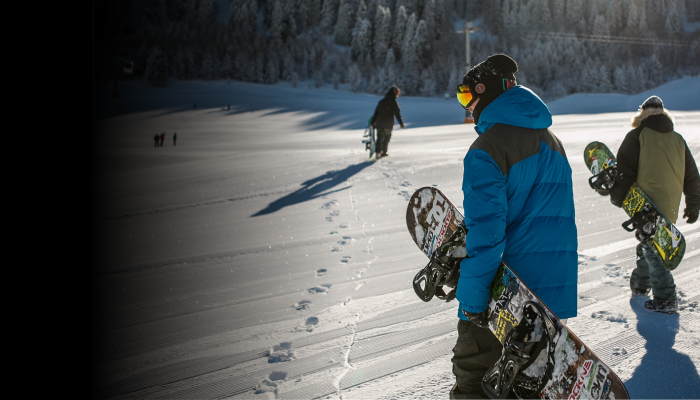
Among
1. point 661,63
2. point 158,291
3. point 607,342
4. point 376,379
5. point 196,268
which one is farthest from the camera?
point 661,63

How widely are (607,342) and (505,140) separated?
1.88 metres

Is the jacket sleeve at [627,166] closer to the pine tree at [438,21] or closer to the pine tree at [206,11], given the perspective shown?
the pine tree at [438,21]

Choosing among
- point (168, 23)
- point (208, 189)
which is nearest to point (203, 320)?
point (208, 189)

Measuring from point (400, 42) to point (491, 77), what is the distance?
6752cm

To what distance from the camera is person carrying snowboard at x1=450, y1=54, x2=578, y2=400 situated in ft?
5.26

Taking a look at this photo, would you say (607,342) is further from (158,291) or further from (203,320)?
(158,291)

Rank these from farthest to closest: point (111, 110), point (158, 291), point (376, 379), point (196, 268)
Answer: point (111, 110) < point (196, 268) < point (158, 291) < point (376, 379)

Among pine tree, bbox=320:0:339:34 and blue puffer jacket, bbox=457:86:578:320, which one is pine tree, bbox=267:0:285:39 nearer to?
pine tree, bbox=320:0:339:34

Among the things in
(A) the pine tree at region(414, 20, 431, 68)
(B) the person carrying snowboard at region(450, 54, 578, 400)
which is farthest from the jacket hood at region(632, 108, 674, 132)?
(A) the pine tree at region(414, 20, 431, 68)

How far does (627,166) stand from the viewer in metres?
3.27

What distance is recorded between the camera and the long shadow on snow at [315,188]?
Result: 667 cm

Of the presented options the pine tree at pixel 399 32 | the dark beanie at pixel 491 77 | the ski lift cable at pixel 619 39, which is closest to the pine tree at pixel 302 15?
the pine tree at pixel 399 32

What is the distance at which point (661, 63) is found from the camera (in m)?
54.6

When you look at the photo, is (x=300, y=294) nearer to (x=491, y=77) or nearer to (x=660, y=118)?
(x=491, y=77)
